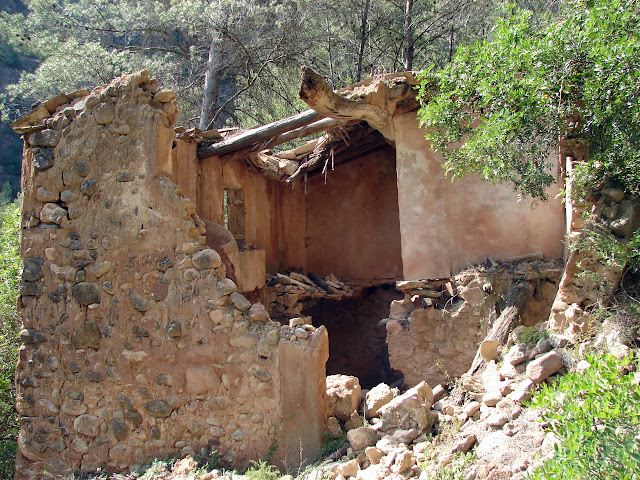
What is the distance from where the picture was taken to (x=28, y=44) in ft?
53.7

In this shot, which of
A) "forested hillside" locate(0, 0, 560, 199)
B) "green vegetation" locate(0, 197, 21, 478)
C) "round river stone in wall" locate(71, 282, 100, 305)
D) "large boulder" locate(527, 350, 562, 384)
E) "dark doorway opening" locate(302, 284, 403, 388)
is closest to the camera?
"large boulder" locate(527, 350, 562, 384)

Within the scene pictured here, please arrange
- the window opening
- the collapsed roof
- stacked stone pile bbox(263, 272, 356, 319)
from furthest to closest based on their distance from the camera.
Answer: the window opening → stacked stone pile bbox(263, 272, 356, 319) → the collapsed roof

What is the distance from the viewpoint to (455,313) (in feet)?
24.2

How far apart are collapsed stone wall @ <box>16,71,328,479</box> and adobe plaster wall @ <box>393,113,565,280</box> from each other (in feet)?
9.40

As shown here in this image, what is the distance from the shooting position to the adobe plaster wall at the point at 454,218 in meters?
7.33

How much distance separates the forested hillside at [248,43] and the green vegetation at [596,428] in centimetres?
1050

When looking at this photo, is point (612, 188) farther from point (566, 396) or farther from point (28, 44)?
point (28, 44)

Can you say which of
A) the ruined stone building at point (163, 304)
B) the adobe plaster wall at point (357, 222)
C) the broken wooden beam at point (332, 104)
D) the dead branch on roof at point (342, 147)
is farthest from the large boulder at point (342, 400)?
the adobe plaster wall at point (357, 222)

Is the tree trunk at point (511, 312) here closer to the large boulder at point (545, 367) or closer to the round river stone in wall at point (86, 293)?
the large boulder at point (545, 367)

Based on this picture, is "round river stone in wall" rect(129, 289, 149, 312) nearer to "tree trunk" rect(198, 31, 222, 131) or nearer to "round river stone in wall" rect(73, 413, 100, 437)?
"round river stone in wall" rect(73, 413, 100, 437)

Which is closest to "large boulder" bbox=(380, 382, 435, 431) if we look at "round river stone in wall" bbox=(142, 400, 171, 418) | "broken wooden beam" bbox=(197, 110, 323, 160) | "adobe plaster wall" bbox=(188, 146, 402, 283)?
"round river stone in wall" bbox=(142, 400, 171, 418)

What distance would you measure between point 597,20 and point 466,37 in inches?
354

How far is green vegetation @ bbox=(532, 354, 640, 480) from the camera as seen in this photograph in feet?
10.9

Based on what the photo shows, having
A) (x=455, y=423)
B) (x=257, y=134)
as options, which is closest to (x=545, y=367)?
(x=455, y=423)
